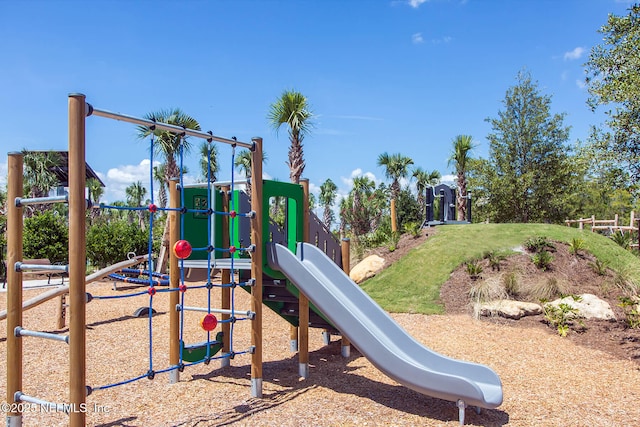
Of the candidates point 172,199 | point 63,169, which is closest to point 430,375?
point 172,199

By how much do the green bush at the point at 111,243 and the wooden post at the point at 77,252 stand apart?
16.1 metres

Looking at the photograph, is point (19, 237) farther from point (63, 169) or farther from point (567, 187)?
point (63, 169)

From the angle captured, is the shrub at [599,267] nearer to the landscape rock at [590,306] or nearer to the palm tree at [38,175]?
the landscape rock at [590,306]

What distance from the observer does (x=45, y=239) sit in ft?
58.6

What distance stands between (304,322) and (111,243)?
49.1 ft

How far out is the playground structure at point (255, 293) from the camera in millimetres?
3676

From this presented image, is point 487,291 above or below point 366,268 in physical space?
below

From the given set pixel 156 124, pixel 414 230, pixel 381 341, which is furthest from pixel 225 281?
pixel 414 230

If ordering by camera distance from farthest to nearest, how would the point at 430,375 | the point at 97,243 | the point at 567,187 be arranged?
the point at 567,187 → the point at 97,243 → the point at 430,375

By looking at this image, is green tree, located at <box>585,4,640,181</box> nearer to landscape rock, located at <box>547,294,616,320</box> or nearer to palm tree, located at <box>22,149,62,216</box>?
landscape rock, located at <box>547,294,616,320</box>

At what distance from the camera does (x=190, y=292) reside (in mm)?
13516

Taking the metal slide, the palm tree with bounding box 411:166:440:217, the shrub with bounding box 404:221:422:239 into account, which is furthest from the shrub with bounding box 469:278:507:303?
the palm tree with bounding box 411:166:440:217

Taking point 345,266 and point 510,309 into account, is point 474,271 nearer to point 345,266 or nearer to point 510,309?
point 510,309

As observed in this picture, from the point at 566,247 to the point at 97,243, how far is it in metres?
16.1
